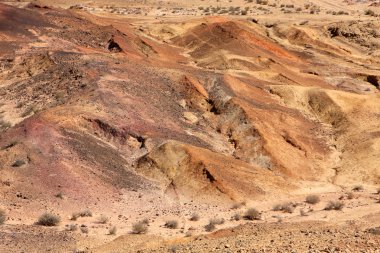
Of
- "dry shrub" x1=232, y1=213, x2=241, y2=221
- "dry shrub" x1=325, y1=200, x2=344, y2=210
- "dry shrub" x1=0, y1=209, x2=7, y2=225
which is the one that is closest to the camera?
"dry shrub" x1=0, y1=209, x2=7, y2=225

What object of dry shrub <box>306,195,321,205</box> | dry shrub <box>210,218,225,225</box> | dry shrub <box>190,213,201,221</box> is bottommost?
dry shrub <box>306,195,321,205</box>

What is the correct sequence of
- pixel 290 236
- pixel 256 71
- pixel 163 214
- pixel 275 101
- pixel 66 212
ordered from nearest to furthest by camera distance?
pixel 290 236
pixel 66 212
pixel 163 214
pixel 275 101
pixel 256 71

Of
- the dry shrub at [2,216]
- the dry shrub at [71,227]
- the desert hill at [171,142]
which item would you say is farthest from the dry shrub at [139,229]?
the dry shrub at [2,216]

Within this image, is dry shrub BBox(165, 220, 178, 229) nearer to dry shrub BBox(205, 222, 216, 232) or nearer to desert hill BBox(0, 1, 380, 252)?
desert hill BBox(0, 1, 380, 252)

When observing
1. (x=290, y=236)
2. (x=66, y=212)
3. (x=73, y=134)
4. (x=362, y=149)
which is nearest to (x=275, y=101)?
(x=362, y=149)

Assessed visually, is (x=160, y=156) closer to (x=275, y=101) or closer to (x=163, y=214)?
(x=163, y=214)

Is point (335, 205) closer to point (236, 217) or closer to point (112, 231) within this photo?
point (236, 217)

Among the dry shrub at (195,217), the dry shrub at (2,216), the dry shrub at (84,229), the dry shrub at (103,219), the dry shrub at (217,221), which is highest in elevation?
the dry shrub at (2,216)

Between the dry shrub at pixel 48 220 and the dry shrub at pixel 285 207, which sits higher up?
the dry shrub at pixel 48 220

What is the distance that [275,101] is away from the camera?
1351 inches

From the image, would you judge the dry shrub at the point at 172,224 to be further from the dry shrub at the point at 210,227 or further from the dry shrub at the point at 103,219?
the dry shrub at the point at 103,219

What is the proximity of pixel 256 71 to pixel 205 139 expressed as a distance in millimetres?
13763

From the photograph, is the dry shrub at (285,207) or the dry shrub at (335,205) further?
the dry shrub at (335,205)

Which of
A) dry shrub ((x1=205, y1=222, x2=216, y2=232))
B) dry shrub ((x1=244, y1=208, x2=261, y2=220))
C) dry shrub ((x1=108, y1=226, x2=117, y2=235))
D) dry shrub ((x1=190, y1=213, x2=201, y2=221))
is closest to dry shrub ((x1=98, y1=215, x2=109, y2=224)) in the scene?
dry shrub ((x1=108, y1=226, x2=117, y2=235))
